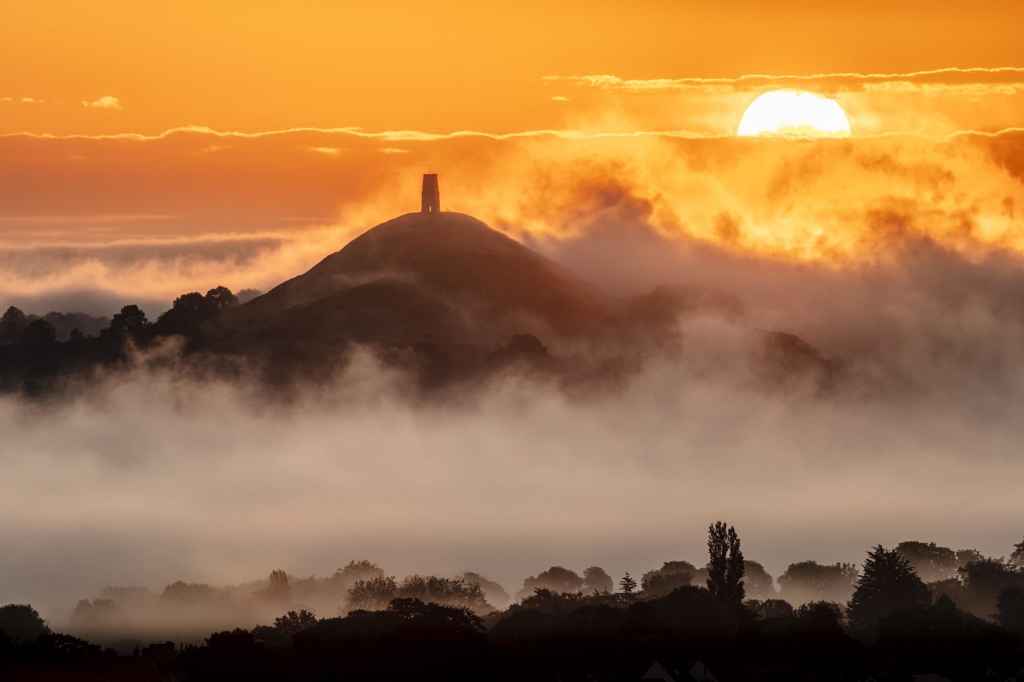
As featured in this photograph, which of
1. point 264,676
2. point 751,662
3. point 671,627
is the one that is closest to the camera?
point 264,676

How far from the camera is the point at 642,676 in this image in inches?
7062

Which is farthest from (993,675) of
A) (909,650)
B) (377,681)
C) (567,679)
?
(377,681)

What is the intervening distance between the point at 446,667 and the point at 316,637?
54.1 feet

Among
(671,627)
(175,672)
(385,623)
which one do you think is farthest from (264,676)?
(671,627)

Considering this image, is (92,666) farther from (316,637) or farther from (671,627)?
(671,627)

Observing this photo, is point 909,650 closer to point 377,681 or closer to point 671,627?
point 671,627

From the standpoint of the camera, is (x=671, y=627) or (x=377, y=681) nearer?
(x=377, y=681)

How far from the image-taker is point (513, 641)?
198 m

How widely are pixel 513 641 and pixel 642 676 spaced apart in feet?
70.5

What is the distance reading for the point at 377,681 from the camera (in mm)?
177750

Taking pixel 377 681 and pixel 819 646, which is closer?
pixel 377 681

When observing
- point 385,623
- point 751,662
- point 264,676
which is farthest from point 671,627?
point 264,676

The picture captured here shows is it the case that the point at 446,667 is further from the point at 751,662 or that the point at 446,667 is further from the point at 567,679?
the point at 751,662

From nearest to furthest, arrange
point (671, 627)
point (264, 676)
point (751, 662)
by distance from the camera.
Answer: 1. point (264, 676)
2. point (751, 662)
3. point (671, 627)
